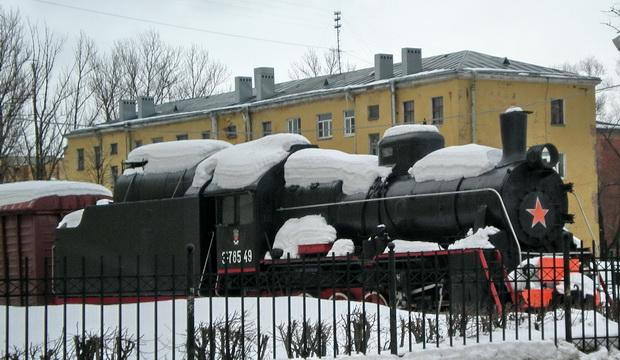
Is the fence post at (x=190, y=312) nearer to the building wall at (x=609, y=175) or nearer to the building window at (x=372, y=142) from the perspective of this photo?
the building window at (x=372, y=142)

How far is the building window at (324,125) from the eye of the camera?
154 feet

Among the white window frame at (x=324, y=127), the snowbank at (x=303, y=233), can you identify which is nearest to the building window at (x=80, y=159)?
the white window frame at (x=324, y=127)

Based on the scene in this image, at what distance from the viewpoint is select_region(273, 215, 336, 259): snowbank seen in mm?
16672

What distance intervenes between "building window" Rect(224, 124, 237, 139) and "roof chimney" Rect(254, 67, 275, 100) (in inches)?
80.2

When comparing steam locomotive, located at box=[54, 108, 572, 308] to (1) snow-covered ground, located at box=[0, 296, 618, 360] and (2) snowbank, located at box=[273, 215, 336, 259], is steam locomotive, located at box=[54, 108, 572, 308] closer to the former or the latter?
(2) snowbank, located at box=[273, 215, 336, 259]

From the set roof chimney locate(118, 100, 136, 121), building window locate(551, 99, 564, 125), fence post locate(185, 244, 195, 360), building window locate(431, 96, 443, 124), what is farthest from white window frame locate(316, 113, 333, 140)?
Answer: fence post locate(185, 244, 195, 360)

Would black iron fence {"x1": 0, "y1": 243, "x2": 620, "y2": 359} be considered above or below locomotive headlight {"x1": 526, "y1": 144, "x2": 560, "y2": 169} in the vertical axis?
below

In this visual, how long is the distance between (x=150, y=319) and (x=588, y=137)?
1501 inches

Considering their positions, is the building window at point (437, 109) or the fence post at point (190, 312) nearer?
the fence post at point (190, 312)

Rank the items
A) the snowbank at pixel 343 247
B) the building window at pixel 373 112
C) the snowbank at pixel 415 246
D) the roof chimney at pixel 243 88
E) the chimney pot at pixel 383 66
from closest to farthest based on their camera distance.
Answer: the snowbank at pixel 415 246, the snowbank at pixel 343 247, the building window at pixel 373 112, the chimney pot at pixel 383 66, the roof chimney at pixel 243 88

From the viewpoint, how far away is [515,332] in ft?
34.5

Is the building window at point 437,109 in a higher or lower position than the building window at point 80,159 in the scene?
higher

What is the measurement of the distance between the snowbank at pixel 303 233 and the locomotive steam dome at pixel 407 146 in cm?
150

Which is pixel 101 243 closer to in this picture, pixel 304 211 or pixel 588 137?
pixel 304 211
